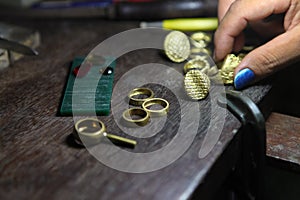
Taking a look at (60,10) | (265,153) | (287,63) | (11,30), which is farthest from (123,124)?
(60,10)

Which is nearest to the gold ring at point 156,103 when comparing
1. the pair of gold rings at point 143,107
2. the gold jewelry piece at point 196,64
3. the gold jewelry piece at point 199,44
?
the pair of gold rings at point 143,107

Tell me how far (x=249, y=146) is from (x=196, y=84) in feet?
0.46

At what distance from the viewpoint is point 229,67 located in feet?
2.46

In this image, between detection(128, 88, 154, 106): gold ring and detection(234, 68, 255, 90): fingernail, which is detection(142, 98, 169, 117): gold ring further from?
detection(234, 68, 255, 90): fingernail

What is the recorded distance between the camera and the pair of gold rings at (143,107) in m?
0.64

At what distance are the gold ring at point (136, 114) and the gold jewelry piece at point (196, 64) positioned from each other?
0.17 metres

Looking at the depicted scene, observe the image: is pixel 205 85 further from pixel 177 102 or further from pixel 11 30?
pixel 11 30

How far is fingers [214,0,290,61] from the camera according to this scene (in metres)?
0.77

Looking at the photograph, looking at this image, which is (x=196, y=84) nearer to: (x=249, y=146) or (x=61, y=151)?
(x=249, y=146)

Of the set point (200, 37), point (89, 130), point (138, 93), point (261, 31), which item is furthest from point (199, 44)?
point (89, 130)

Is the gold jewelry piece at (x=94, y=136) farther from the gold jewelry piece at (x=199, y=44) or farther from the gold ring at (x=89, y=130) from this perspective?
the gold jewelry piece at (x=199, y=44)

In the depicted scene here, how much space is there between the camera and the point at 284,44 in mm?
716

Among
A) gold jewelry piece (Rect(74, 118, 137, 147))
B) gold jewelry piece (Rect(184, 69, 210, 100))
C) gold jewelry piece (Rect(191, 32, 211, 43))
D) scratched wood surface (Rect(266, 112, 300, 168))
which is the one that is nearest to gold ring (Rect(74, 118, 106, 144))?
gold jewelry piece (Rect(74, 118, 137, 147))

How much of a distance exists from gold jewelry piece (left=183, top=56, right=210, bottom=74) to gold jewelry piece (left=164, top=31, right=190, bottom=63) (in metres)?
0.03
